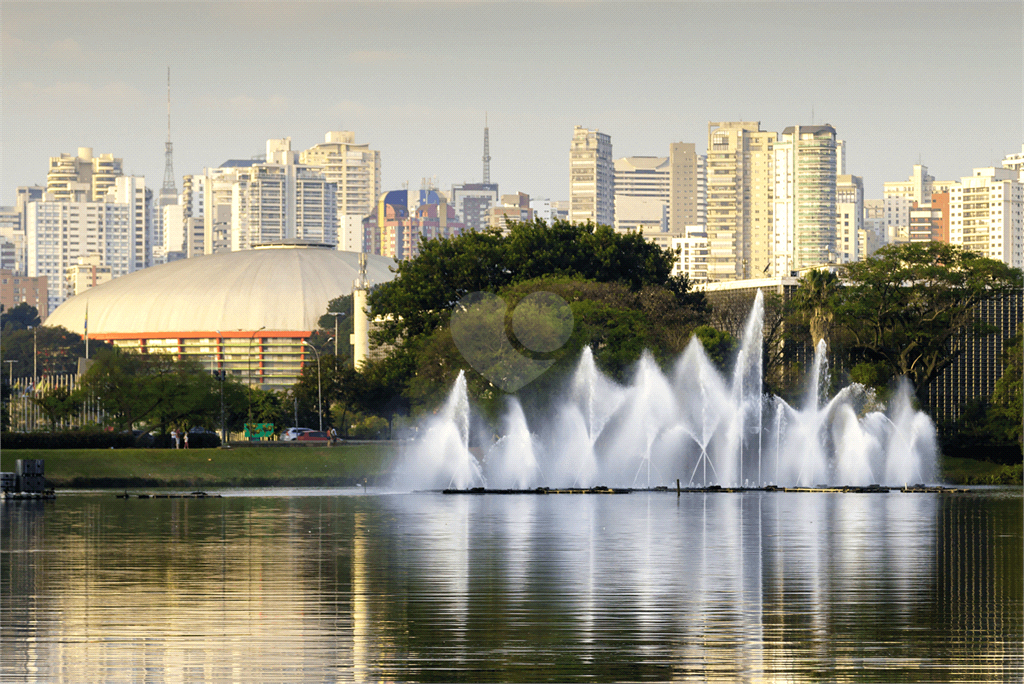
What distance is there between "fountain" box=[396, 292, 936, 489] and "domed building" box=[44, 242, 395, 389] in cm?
10783

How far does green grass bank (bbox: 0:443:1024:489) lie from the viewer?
55.0 metres

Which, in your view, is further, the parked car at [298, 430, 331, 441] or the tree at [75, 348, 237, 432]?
the parked car at [298, 430, 331, 441]

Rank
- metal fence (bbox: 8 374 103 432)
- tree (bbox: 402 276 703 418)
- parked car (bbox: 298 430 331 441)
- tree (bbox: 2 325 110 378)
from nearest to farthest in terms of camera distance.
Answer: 1. tree (bbox: 402 276 703 418)
2. metal fence (bbox: 8 374 103 432)
3. parked car (bbox: 298 430 331 441)
4. tree (bbox: 2 325 110 378)

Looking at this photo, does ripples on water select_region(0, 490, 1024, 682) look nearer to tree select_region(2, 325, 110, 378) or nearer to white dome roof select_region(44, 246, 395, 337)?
tree select_region(2, 325, 110, 378)

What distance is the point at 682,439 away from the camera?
178 feet

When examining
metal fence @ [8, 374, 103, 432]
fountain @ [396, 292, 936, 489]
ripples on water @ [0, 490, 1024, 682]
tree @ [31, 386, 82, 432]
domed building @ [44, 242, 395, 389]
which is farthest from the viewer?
domed building @ [44, 242, 395, 389]

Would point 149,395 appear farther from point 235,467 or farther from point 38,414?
point 38,414

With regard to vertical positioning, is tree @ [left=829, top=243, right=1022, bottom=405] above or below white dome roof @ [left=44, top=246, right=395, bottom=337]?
below

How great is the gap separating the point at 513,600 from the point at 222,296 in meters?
157

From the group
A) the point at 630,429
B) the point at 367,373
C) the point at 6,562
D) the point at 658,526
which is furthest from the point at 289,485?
the point at 6,562

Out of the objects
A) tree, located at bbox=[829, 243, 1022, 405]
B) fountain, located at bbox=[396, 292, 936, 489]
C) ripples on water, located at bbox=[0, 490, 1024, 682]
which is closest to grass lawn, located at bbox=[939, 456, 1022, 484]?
fountain, located at bbox=[396, 292, 936, 489]

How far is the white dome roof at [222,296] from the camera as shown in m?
169

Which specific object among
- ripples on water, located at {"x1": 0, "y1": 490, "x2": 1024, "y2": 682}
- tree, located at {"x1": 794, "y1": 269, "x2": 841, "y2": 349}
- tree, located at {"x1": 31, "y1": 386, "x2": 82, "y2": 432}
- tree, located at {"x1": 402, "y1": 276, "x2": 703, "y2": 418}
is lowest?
ripples on water, located at {"x1": 0, "y1": 490, "x2": 1024, "y2": 682}

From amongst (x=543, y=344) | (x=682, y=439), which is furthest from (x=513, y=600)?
(x=543, y=344)
